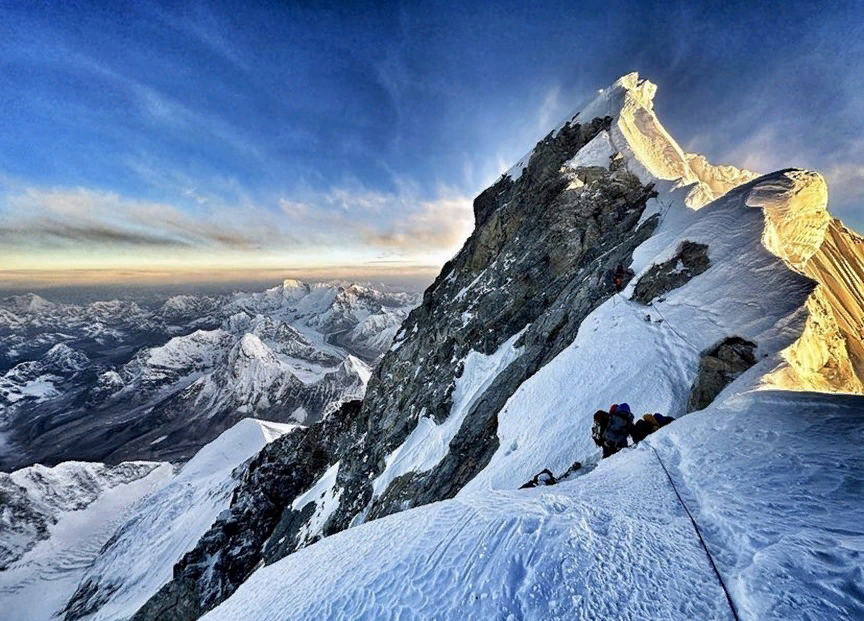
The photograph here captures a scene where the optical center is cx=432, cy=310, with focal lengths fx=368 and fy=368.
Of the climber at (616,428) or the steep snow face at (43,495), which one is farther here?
the steep snow face at (43,495)

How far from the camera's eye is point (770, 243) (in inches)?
496

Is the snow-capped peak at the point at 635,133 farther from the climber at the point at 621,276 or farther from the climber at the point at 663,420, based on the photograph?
the climber at the point at 663,420

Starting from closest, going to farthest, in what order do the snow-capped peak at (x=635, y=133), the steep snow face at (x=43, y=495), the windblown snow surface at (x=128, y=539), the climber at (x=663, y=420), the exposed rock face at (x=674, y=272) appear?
the climber at (x=663, y=420) → the exposed rock face at (x=674, y=272) → the snow-capped peak at (x=635, y=133) → the windblown snow surface at (x=128, y=539) → the steep snow face at (x=43, y=495)

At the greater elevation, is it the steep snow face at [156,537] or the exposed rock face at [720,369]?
the exposed rock face at [720,369]

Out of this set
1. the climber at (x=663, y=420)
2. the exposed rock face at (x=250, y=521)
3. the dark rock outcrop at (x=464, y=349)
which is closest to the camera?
the climber at (x=663, y=420)

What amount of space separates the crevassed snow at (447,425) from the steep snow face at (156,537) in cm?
4378

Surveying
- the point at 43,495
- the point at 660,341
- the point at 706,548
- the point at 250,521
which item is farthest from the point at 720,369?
the point at 43,495

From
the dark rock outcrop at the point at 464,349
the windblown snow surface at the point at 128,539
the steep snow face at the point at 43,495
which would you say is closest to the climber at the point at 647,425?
the dark rock outcrop at the point at 464,349

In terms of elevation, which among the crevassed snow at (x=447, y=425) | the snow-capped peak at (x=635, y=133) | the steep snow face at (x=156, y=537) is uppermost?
the snow-capped peak at (x=635, y=133)

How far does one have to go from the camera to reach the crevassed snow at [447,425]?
923 inches

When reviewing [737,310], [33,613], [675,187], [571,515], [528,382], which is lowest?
[33,613]

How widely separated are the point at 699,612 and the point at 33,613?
545 feet

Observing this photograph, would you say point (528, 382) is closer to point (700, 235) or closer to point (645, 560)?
point (700, 235)

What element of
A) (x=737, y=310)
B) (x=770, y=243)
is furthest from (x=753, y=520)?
(x=770, y=243)
